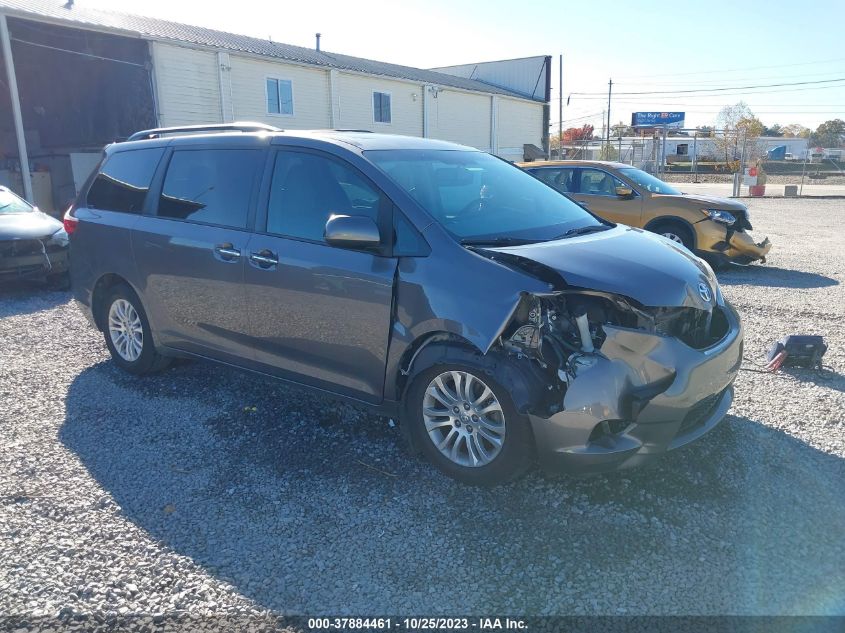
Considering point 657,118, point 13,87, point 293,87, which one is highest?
point 657,118

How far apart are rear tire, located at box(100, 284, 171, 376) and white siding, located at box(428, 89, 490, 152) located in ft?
79.5

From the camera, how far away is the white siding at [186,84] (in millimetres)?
18562

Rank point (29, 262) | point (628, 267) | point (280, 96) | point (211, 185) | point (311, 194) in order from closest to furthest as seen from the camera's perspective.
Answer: point (628, 267), point (311, 194), point (211, 185), point (29, 262), point (280, 96)

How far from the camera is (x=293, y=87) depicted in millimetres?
22859

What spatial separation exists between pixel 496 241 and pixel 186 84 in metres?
18.3

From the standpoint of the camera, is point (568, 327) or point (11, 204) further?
point (11, 204)

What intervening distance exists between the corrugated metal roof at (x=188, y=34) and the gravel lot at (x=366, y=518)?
46.5ft

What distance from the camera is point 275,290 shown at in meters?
4.09

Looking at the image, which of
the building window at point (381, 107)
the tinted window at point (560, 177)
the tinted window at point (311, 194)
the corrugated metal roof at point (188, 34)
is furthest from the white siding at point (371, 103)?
the tinted window at point (311, 194)

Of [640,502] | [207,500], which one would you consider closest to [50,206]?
[207,500]

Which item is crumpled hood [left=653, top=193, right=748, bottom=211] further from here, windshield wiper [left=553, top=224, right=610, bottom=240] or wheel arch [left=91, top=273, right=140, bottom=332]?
wheel arch [left=91, top=273, right=140, bottom=332]

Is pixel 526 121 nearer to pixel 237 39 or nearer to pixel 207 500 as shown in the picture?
pixel 237 39

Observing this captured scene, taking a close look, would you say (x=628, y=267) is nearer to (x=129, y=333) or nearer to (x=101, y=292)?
(x=129, y=333)

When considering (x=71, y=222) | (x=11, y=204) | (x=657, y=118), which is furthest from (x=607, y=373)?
(x=657, y=118)
